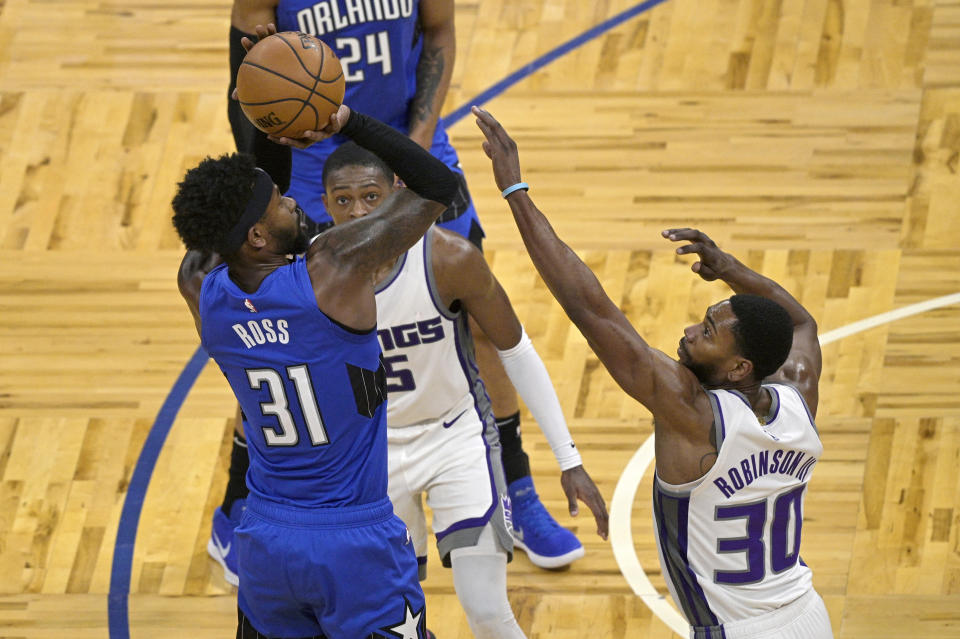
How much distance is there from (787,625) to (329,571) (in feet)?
4.80

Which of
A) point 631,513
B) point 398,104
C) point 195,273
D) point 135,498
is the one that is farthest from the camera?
point 135,498

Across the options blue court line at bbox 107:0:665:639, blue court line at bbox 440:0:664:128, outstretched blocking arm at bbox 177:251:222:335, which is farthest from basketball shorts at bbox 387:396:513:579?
blue court line at bbox 440:0:664:128

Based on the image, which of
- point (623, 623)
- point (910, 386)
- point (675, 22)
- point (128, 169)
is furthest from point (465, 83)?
point (623, 623)

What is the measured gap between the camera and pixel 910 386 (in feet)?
23.6

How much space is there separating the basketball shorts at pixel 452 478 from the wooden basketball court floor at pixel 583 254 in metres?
0.88

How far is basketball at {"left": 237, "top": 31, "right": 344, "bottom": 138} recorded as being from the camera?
449 cm

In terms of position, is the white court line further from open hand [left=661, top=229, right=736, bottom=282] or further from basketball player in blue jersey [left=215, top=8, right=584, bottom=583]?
open hand [left=661, top=229, right=736, bottom=282]

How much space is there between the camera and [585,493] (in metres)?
5.18

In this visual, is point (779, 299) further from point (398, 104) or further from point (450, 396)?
point (398, 104)

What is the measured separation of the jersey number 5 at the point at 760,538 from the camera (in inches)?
174

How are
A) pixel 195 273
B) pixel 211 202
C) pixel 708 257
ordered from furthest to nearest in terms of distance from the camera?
pixel 708 257
pixel 195 273
pixel 211 202

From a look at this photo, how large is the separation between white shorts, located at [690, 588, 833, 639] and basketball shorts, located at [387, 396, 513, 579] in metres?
1.06

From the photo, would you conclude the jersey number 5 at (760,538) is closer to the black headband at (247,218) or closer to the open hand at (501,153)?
the open hand at (501,153)

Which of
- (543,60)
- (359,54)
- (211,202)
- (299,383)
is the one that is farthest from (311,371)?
(543,60)
